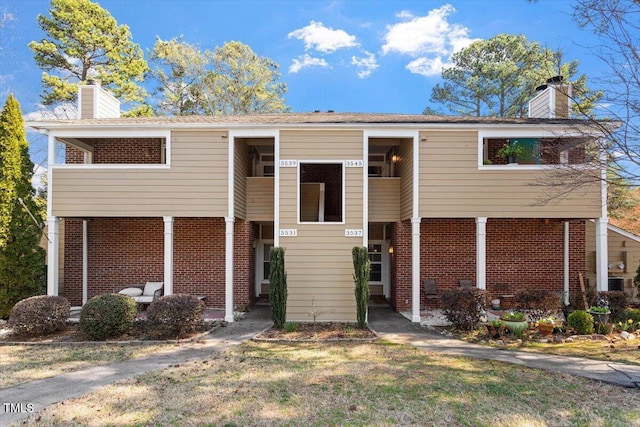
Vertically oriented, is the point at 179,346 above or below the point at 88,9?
below

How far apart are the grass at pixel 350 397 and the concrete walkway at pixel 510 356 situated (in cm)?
40

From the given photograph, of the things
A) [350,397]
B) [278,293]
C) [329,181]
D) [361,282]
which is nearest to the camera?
[350,397]

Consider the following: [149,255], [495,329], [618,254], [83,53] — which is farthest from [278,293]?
[83,53]

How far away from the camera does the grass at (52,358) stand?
232 inches

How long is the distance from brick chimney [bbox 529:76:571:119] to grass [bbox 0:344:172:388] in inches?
498

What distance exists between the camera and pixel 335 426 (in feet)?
13.3

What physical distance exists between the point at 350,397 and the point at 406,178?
7628 millimetres

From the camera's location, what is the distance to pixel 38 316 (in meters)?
8.12

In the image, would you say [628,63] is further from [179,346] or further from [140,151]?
[140,151]

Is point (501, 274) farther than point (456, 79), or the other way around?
point (456, 79)

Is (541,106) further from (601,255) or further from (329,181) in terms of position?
(329,181)

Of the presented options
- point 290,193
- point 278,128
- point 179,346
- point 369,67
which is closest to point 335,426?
point 179,346

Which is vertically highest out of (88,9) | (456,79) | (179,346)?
(88,9)

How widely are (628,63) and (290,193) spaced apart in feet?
→ 25.6
